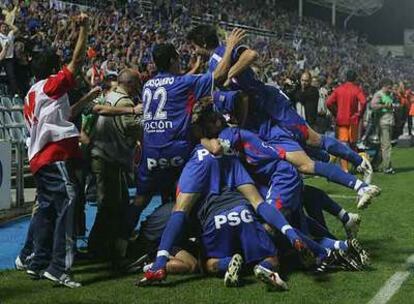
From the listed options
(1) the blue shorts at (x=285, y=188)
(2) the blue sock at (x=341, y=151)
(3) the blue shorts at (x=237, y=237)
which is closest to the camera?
(3) the blue shorts at (x=237, y=237)

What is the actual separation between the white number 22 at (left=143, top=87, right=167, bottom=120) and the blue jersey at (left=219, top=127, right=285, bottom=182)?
520 millimetres

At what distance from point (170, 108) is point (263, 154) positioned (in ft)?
2.86

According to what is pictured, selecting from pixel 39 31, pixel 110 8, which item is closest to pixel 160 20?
pixel 110 8

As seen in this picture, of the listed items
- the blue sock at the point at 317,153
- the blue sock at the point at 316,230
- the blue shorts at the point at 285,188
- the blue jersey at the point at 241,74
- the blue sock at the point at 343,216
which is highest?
the blue jersey at the point at 241,74

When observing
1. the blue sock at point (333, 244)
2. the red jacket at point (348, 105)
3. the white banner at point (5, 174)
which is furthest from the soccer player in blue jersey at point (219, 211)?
the red jacket at point (348, 105)

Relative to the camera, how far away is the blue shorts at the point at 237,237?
5.60 meters

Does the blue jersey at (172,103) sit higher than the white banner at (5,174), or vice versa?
the blue jersey at (172,103)

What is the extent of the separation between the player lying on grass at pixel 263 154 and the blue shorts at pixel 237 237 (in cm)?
43

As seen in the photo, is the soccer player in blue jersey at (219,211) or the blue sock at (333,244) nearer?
the soccer player in blue jersey at (219,211)

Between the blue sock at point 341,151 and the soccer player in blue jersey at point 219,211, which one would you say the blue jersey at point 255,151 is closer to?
the soccer player in blue jersey at point 219,211

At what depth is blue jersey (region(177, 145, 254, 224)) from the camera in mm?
5766

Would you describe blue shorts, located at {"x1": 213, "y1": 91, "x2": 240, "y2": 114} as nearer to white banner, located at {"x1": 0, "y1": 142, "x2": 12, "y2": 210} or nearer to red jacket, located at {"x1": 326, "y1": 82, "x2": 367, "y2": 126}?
white banner, located at {"x1": 0, "y1": 142, "x2": 12, "y2": 210}

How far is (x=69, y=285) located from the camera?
550 cm

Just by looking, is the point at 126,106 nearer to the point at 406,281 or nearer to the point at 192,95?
the point at 192,95
